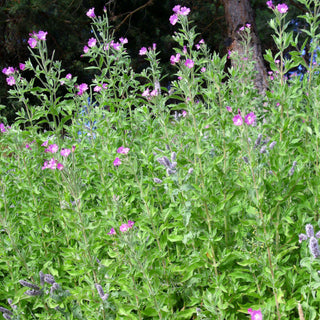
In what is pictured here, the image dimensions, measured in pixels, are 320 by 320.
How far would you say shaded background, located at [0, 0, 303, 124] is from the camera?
9461mm

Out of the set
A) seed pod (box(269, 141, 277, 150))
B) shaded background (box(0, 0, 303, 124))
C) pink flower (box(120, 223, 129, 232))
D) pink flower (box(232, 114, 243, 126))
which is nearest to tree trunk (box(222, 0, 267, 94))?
shaded background (box(0, 0, 303, 124))

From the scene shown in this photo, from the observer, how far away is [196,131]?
2.17 meters

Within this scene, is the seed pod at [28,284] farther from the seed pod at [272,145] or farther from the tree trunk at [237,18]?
the tree trunk at [237,18]

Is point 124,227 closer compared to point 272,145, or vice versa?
point 124,227

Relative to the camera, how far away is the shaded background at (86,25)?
9461 millimetres

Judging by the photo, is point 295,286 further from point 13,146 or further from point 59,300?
point 13,146

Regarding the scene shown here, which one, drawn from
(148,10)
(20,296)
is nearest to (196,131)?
(20,296)

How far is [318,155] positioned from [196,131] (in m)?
0.71

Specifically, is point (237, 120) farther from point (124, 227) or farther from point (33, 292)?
point (33, 292)

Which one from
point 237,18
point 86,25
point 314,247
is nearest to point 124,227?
point 314,247

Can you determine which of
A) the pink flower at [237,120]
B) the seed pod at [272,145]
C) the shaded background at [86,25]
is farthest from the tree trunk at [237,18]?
the pink flower at [237,120]

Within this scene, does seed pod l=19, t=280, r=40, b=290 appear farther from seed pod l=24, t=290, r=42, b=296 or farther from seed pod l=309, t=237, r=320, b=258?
seed pod l=309, t=237, r=320, b=258

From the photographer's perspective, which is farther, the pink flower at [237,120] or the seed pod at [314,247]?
the pink flower at [237,120]

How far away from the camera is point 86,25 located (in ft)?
35.6
